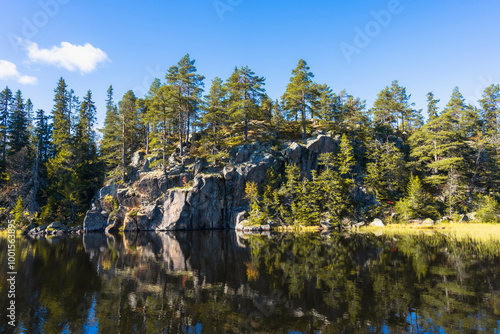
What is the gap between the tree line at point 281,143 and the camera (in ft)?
160

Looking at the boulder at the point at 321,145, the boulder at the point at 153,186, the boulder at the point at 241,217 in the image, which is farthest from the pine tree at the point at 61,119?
the boulder at the point at 321,145

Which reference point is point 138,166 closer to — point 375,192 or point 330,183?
point 330,183

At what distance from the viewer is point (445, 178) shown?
1955 inches

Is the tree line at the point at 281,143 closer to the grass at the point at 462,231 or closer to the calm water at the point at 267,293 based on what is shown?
the grass at the point at 462,231

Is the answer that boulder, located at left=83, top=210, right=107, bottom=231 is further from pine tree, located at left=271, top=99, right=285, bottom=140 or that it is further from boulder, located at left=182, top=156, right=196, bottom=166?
pine tree, located at left=271, top=99, right=285, bottom=140

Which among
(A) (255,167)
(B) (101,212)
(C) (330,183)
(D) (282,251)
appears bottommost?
(D) (282,251)

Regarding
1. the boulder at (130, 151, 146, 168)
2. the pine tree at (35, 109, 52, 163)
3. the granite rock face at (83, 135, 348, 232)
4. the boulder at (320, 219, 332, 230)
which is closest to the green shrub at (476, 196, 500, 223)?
the boulder at (320, 219, 332, 230)

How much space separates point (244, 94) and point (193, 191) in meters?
26.9

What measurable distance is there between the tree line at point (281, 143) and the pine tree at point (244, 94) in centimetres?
26

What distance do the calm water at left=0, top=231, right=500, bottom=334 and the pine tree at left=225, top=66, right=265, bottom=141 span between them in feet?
128

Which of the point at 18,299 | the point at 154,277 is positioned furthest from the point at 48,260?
the point at 154,277

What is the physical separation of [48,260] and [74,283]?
995 centimetres

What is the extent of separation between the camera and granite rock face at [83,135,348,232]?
50.8m

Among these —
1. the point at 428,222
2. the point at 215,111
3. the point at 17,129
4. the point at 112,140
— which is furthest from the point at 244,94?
the point at 17,129
